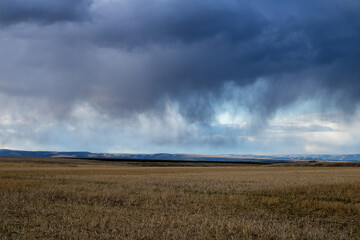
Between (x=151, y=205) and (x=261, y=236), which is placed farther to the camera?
(x=151, y=205)

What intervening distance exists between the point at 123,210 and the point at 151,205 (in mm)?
2042

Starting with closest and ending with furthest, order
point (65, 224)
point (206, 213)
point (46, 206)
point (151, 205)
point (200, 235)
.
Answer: point (200, 235), point (65, 224), point (206, 213), point (46, 206), point (151, 205)

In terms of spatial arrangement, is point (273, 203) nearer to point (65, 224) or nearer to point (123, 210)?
point (123, 210)

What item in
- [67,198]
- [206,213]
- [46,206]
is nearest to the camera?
[206,213]

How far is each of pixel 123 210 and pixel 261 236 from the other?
6.56 m

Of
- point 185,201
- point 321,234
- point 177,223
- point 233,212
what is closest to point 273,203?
point 233,212

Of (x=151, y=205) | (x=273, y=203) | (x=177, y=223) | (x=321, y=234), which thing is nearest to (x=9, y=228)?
(x=177, y=223)

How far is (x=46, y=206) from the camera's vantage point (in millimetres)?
14430

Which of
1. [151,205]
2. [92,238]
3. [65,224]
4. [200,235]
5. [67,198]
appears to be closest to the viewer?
[92,238]

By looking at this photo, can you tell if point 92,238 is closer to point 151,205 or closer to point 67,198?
point 151,205

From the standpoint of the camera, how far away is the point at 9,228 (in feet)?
33.3

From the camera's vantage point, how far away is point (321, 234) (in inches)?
403

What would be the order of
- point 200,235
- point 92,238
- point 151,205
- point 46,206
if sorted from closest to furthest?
1. point 92,238
2. point 200,235
3. point 46,206
4. point 151,205

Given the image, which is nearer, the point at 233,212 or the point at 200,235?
the point at 200,235
